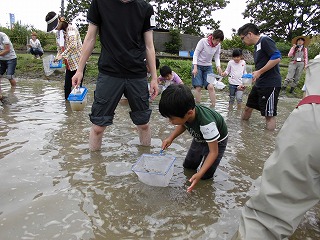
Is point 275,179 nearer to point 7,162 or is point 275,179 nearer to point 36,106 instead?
point 7,162

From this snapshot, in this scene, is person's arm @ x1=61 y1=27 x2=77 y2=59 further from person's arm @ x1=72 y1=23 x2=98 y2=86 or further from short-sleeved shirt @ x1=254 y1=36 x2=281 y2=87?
short-sleeved shirt @ x1=254 y1=36 x2=281 y2=87

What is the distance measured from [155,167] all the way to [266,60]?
281 cm

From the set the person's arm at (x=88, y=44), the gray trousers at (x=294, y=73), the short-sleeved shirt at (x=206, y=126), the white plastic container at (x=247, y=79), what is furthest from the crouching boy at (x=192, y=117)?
the gray trousers at (x=294, y=73)

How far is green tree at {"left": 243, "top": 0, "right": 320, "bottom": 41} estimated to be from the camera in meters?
29.3

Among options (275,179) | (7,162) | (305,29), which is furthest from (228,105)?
(305,29)

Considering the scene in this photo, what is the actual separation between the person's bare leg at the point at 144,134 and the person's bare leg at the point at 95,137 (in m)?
0.44

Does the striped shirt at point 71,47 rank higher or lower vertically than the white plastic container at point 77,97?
higher

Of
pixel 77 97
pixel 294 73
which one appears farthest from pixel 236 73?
pixel 294 73

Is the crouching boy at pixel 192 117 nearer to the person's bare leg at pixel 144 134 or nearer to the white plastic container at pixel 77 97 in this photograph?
the person's bare leg at pixel 144 134

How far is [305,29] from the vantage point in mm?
29797

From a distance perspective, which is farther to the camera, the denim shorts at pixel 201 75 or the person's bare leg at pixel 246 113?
the denim shorts at pixel 201 75

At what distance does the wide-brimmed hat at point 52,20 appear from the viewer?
5.01m

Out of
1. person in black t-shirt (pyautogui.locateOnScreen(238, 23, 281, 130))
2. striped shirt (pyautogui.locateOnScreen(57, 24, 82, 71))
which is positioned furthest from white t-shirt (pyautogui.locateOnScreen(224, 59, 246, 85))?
striped shirt (pyautogui.locateOnScreen(57, 24, 82, 71))

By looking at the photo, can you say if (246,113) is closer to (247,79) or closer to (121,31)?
(247,79)
